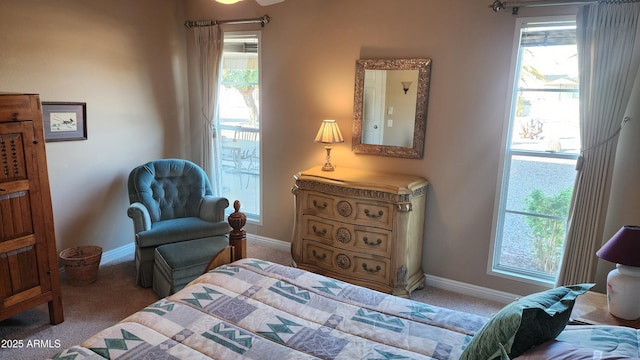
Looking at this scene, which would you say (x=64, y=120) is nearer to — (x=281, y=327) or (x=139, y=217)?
(x=139, y=217)

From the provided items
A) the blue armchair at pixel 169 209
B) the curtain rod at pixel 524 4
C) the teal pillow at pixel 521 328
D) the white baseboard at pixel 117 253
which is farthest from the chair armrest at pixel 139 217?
the curtain rod at pixel 524 4

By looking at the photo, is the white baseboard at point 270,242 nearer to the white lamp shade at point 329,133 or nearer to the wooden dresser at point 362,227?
the wooden dresser at point 362,227

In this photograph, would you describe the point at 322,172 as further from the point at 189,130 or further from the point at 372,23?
the point at 189,130

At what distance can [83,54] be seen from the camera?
3.64 meters

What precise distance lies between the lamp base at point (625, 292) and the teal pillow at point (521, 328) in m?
1.01

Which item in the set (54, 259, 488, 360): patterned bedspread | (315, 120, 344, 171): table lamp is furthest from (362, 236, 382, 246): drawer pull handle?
(54, 259, 488, 360): patterned bedspread

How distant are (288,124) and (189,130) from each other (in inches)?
54.8

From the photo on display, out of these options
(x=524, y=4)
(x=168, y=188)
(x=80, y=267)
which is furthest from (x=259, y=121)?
(x=524, y=4)

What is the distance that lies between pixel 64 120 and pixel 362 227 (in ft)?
9.05

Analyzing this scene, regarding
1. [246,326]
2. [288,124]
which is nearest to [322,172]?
[288,124]

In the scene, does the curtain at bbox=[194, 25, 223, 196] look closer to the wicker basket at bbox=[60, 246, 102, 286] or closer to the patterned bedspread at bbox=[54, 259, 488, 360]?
the wicker basket at bbox=[60, 246, 102, 286]

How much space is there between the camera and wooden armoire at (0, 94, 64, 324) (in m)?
2.51

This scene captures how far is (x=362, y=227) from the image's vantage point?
3277 millimetres

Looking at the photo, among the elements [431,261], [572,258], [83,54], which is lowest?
[431,261]
